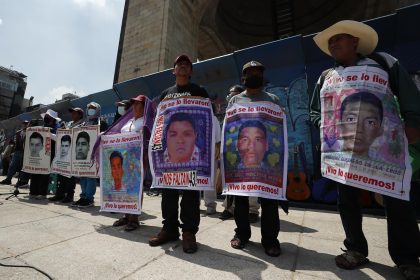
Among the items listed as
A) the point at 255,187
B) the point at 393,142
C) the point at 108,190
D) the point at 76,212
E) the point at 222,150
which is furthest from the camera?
the point at 76,212

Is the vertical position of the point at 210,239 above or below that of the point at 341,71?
below

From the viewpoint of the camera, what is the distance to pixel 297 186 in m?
5.62

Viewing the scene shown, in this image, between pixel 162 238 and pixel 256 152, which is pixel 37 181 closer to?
pixel 162 238

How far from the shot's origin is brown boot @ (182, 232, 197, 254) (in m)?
2.50

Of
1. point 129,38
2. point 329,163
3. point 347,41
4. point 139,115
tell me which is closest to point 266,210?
point 329,163

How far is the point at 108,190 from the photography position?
3.73 metres

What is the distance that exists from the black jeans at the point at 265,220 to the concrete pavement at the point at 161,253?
146 mm

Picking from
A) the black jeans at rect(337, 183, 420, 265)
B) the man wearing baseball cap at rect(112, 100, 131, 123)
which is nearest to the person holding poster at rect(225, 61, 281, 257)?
the black jeans at rect(337, 183, 420, 265)

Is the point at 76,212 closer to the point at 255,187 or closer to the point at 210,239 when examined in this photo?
the point at 210,239

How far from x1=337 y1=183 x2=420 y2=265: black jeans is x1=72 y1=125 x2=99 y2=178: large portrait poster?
A: 14.6 feet

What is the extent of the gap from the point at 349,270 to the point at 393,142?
115 cm

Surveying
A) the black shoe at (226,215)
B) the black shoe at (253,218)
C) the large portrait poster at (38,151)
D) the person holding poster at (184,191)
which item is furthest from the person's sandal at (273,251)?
the large portrait poster at (38,151)

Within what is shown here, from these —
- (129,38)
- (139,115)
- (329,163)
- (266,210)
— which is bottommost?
(266,210)

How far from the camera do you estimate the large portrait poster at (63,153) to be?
5.30 metres
